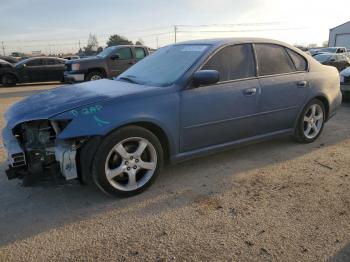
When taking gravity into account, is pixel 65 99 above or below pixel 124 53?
below

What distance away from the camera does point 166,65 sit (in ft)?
14.1

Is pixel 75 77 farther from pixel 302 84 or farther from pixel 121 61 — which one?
pixel 302 84

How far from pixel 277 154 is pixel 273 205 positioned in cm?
160

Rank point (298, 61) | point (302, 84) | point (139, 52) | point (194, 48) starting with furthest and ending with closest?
1. point (139, 52)
2. point (298, 61)
3. point (302, 84)
4. point (194, 48)

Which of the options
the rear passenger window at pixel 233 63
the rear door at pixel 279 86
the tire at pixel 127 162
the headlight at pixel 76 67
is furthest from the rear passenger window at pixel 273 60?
the headlight at pixel 76 67

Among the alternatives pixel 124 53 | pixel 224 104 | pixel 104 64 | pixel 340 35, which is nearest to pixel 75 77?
pixel 104 64

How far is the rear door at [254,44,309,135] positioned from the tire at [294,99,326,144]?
0.70 ft

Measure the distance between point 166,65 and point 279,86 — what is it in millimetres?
1551

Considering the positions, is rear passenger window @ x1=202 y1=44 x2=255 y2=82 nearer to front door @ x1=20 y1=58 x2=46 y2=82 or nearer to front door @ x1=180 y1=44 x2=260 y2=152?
front door @ x1=180 y1=44 x2=260 y2=152

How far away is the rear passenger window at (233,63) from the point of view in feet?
13.5

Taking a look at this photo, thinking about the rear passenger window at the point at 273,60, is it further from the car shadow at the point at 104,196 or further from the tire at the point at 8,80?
the tire at the point at 8,80

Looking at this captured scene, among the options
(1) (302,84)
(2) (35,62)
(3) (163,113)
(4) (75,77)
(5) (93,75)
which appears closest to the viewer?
(3) (163,113)

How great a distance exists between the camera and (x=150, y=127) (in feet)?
12.1

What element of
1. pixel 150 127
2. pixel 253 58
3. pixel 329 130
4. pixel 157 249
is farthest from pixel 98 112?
pixel 329 130
